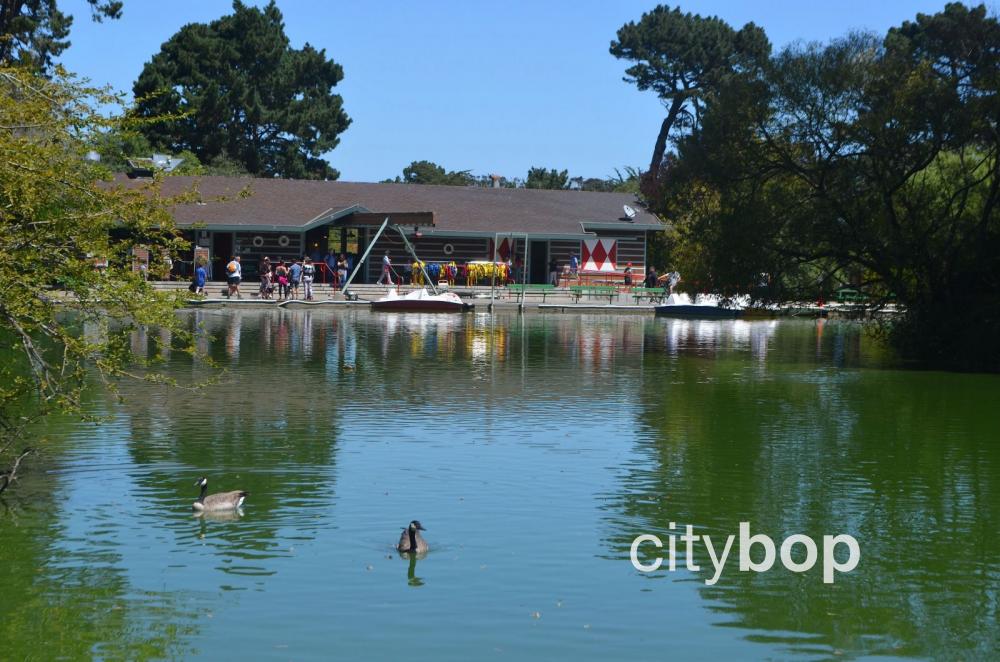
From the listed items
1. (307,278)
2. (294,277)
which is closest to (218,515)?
(307,278)

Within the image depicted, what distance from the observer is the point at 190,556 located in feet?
41.6

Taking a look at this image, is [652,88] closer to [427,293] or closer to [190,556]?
[427,293]

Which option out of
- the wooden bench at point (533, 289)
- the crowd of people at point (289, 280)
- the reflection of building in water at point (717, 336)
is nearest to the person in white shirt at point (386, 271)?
the crowd of people at point (289, 280)

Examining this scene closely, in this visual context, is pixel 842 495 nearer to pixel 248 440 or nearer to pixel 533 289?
pixel 248 440

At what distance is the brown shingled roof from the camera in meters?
57.6

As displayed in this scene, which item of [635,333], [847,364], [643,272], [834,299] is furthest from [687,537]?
[643,272]

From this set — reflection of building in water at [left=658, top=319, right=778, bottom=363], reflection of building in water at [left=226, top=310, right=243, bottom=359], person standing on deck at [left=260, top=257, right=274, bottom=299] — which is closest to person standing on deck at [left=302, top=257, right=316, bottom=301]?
person standing on deck at [left=260, top=257, right=274, bottom=299]

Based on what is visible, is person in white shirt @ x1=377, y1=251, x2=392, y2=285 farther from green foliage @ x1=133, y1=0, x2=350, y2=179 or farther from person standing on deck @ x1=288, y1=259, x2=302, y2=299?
green foliage @ x1=133, y1=0, x2=350, y2=179

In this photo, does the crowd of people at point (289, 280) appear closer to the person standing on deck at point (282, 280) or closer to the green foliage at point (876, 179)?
the person standing on deck at point (282, 280)

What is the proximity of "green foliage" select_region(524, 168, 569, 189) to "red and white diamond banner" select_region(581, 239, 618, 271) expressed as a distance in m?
47.2

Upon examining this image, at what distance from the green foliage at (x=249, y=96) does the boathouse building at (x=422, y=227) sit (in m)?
17.3

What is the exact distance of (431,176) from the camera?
113 metres

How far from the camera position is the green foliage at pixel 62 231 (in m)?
12.9

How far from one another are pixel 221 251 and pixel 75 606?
48.3m
